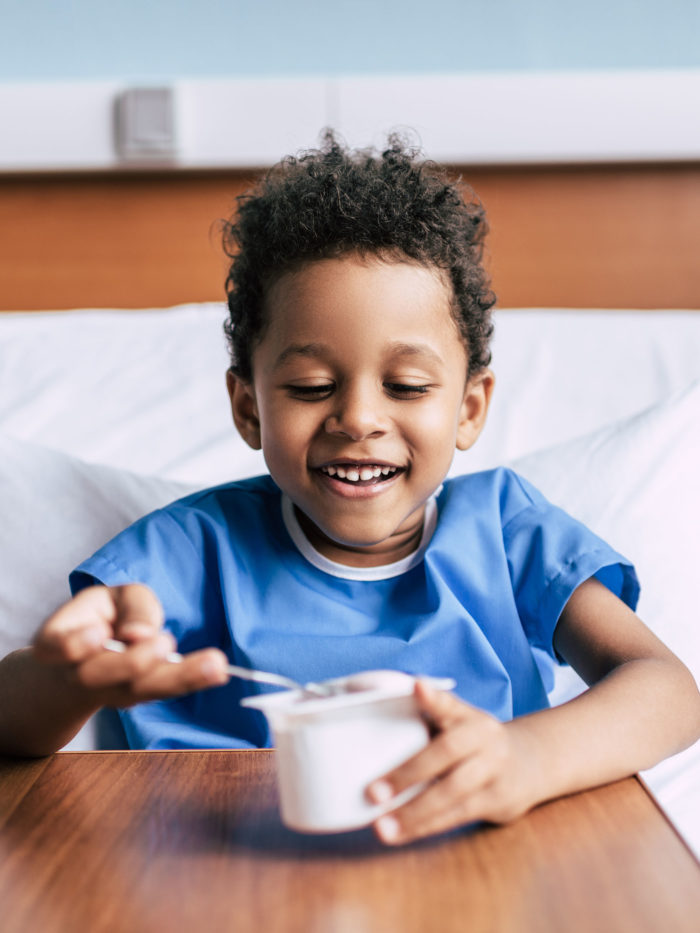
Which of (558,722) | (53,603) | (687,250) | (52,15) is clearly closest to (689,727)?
(558,722)

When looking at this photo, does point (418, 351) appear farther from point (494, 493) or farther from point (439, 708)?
point (439, 708)

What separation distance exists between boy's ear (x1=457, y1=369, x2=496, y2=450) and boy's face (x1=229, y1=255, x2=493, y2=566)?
0.37 feet

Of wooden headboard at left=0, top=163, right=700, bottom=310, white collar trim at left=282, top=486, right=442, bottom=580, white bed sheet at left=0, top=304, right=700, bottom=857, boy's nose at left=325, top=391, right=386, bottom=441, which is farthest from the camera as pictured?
wooden headboard at left=0, top=163, right=700, bottom=310

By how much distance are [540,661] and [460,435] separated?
255 millimetres

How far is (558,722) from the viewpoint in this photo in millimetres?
657

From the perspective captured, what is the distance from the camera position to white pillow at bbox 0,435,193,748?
1.06 metres

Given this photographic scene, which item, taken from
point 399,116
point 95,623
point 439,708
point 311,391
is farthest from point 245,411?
point 399,116

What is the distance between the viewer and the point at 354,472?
877mm

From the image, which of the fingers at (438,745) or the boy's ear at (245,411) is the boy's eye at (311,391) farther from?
the fingers at (438,745)

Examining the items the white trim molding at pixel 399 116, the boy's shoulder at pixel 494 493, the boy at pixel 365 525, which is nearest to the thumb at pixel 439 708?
the boy at pixel 365 525

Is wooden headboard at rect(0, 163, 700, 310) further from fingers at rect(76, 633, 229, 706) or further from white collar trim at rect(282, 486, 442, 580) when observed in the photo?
fingers at rect(76, 633, 229, 706)

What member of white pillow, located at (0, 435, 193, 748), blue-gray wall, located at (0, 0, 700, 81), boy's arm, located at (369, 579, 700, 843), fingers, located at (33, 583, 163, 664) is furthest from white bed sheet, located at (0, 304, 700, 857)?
fingers, located at (33, 583, 163, 664)

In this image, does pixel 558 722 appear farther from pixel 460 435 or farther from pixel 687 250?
pixel 687 250

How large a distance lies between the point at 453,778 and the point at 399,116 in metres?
1.49
